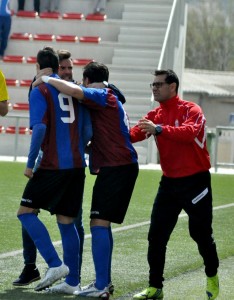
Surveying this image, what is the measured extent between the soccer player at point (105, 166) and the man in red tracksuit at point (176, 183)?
193 mm

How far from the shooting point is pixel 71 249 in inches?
333

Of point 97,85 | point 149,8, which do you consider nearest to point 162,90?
point 97,85

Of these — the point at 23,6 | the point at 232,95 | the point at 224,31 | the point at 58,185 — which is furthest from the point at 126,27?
the point at 224,31

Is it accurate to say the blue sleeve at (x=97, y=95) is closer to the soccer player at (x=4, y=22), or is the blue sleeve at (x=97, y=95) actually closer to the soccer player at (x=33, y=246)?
the soccer player at (x=33, y=246)

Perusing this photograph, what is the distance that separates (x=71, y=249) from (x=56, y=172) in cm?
58

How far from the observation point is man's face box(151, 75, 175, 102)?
27.6 feet

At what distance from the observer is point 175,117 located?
841cm

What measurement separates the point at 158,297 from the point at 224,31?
8899cm

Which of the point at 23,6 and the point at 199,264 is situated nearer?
the point at 199,264

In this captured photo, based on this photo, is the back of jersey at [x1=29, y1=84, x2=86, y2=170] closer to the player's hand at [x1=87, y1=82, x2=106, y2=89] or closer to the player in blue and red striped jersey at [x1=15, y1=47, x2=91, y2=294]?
the player in blue and red striped jersey at [x1=15, y1=47, x2=91, y2=294]

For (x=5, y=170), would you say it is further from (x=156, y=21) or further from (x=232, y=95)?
(x=232, y=95)

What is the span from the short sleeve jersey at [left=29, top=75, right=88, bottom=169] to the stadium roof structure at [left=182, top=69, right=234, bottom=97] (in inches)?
1949

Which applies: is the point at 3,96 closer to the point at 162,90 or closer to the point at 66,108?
the point at 66,108

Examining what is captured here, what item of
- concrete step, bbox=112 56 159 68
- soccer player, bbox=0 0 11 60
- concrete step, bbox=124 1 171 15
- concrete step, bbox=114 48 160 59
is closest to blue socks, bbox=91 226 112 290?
soccer player, bbox=0 0 11 60
